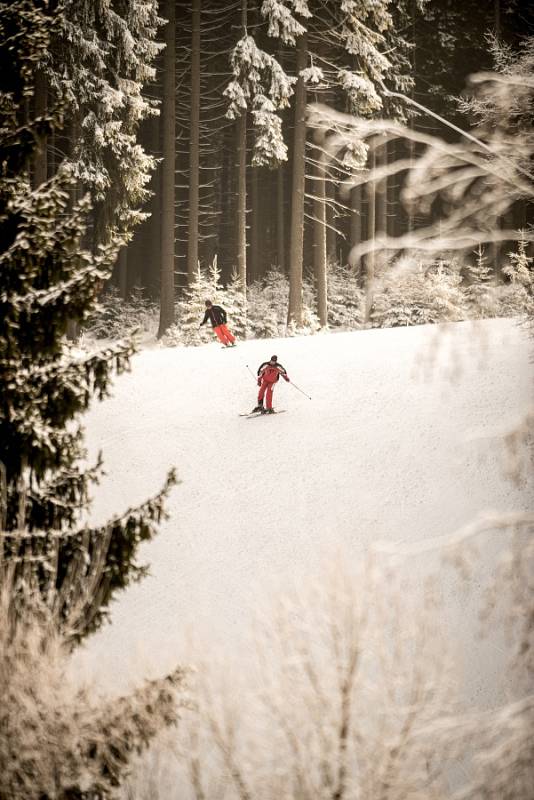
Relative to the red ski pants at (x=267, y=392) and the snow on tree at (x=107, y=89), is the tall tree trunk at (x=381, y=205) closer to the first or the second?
the snow on tree at (x=107, y=89)

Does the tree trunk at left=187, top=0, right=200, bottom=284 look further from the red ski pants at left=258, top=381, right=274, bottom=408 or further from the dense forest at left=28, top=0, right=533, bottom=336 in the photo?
the red ski pants at left=258, top=381, right=274, bottom=408

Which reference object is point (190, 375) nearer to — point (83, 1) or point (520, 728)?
point (83, 1)

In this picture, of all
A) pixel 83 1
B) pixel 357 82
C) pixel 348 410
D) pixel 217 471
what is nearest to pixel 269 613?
pixel 217 471

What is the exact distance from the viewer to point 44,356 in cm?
574

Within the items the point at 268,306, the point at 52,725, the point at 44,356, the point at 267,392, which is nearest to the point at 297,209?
Answer: the point at 268,306

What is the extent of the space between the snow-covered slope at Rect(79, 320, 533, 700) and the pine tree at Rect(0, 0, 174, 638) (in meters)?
1.90

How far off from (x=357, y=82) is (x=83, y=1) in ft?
27.5

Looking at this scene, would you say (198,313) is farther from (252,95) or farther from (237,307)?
(252,95)

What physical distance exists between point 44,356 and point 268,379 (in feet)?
27.3

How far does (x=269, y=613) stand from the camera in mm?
9289

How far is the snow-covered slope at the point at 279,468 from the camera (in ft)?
32.1

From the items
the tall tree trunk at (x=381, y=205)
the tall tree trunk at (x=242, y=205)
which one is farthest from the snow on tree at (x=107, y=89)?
the tall tree trunk at (x=381, y=205)

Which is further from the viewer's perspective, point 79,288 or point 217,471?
point 217,471

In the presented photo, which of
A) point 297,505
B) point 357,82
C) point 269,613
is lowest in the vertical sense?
point 269,613
